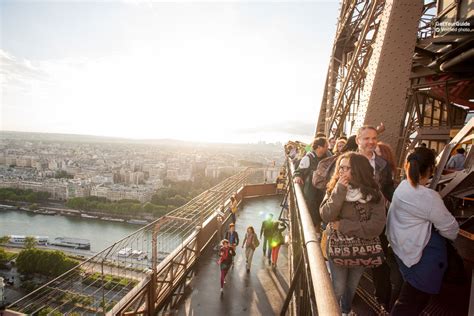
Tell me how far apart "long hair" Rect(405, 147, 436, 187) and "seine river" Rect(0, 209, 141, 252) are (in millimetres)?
67086

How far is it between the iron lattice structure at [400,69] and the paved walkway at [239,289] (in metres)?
3.02

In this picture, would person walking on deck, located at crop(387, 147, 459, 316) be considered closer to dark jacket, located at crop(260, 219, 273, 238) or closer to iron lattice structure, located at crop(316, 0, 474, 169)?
iron lattice structure, located at crop(316, 0, 474, 169)

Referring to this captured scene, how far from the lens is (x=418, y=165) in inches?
74.5

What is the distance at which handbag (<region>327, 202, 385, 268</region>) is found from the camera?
6.38 feet

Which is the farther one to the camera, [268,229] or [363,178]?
[268,229]

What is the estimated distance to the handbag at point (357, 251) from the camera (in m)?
1.94

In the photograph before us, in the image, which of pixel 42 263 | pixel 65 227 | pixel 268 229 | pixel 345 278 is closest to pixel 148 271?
pixel 268 229

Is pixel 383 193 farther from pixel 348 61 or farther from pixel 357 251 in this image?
pixel 348 61

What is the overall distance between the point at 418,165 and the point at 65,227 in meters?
86.6

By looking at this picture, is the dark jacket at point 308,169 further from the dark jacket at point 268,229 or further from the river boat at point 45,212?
the river boat at point 45,212

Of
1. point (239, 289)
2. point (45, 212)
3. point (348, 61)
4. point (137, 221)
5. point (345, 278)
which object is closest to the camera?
point (345, 278)

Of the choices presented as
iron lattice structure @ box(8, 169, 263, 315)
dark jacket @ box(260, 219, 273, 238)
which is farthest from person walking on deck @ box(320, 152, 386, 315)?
dark jacket @ box(260, 219, 273, 238)

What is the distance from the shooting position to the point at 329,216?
197 cm

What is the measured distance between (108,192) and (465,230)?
316 ft
